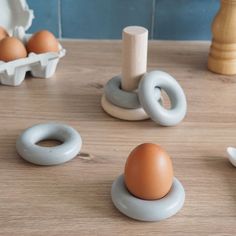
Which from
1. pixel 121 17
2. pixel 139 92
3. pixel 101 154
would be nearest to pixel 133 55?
pixel 139 92

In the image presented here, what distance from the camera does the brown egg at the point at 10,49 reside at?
712 mm

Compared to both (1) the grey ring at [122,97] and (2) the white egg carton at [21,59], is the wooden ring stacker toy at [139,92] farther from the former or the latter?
(2) the white egg carton at [21,59]

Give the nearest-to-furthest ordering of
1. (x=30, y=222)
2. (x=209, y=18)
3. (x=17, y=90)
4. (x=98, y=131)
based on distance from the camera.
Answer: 1. (x=30, y=222)
2. (x=98, y=131)
3. (x=17, y=90)
4. (x=209, y=18)

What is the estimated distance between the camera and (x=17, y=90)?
716mm

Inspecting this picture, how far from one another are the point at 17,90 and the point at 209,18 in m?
0.43

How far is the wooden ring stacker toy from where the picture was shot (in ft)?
2.00

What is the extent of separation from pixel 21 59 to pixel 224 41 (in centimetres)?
35

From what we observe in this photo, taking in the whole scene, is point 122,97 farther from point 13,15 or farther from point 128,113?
point 13,15

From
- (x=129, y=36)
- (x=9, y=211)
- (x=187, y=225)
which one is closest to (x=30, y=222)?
(x=9, y=211)

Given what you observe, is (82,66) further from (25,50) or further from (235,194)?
(235,194)

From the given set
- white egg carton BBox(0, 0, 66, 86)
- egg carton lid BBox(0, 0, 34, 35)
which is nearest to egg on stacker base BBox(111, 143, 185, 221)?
white egg carton BBox(0, 0, 66, 86)

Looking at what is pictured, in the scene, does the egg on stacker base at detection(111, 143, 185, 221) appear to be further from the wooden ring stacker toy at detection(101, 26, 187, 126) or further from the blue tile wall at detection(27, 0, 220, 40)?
the blue tile wall at detection(27, 0, 220, 40)

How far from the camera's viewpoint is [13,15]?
86 cm

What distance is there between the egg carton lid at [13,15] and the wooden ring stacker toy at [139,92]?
281 millimetres
